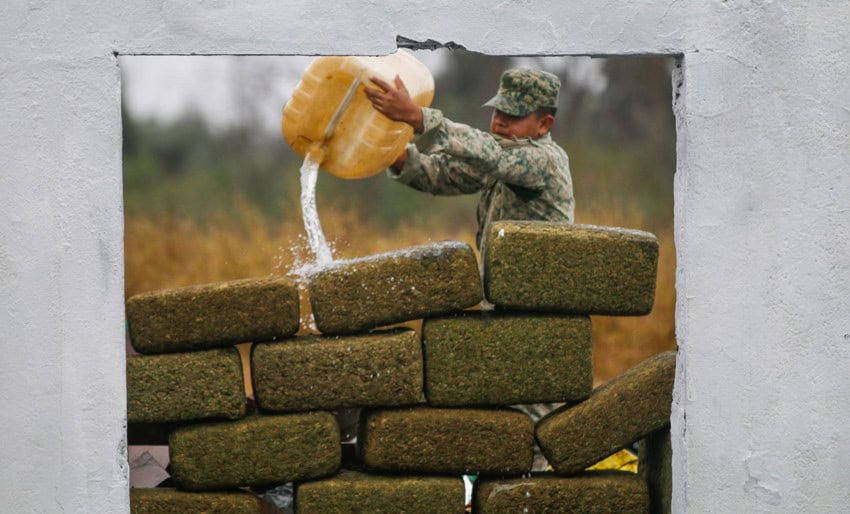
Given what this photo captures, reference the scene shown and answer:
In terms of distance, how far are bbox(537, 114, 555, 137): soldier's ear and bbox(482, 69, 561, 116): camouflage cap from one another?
80 mm

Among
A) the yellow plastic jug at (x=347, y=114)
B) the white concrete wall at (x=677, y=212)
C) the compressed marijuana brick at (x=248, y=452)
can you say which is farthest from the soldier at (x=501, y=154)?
the compressed marijuana brick at (x=248, y=452)

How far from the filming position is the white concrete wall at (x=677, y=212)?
13.1ft

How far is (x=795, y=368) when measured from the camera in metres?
4.25

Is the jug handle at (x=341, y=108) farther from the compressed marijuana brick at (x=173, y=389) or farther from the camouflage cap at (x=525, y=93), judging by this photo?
the compressed marijuana brick at (x=173, y=389)

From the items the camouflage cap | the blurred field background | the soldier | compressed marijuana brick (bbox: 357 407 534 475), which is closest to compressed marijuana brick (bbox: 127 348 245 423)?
compressed marijuana brick (bbox: 357 407 534 475)

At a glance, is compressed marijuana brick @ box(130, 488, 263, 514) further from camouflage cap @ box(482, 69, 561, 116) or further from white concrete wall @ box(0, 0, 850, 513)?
camouflage cap @ box(482, 69, 561, 116)

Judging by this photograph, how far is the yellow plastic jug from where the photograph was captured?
17.6ft

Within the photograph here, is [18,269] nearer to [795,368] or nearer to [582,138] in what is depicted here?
[795,368]

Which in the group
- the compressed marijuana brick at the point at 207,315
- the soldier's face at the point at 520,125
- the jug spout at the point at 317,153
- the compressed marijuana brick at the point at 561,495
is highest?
the soldier's face at the point at 520,125

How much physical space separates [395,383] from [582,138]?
208 inches

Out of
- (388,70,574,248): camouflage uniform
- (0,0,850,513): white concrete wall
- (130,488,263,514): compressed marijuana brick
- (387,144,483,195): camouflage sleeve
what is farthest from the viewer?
(387,144,483,195): camouflage sleeve

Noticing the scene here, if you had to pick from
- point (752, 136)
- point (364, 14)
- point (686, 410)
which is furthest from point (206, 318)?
point (752, 136)

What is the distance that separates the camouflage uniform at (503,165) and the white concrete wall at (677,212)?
1.13m

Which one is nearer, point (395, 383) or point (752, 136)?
point (752, 136)
